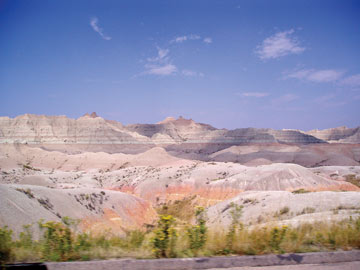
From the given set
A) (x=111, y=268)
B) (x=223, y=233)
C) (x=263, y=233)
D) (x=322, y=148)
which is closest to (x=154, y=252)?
(x=111, y=268)

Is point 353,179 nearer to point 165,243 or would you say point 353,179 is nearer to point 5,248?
point 165,243

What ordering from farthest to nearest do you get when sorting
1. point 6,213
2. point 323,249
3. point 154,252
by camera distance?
point 6,213, point 323,249, point 154,252

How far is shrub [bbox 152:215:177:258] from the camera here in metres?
5.41

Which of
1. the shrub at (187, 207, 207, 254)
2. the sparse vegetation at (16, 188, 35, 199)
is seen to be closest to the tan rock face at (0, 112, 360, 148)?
the sparse vegetation at (16, 188, 35, 199)

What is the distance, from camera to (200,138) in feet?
508

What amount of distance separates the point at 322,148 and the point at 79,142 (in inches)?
3859

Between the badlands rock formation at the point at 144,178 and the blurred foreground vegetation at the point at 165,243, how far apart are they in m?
2.00

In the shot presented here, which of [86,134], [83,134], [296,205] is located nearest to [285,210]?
[296,205]

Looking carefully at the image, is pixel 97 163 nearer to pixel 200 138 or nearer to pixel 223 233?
pixel 200 138

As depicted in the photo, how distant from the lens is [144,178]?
2119 inches

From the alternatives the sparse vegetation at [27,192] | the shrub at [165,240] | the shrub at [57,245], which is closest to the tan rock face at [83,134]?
the sparse vegetation at [27,192]

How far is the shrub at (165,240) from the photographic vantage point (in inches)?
213

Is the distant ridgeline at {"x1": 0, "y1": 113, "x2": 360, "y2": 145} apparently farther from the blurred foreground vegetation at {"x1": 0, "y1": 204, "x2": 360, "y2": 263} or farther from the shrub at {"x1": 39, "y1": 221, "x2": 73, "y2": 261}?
the shrub at {"x1": 39, "y1": 221, "x2": 73, "y2": 261}

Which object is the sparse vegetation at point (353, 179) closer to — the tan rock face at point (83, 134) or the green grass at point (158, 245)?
the green grass at point (158, 245)
